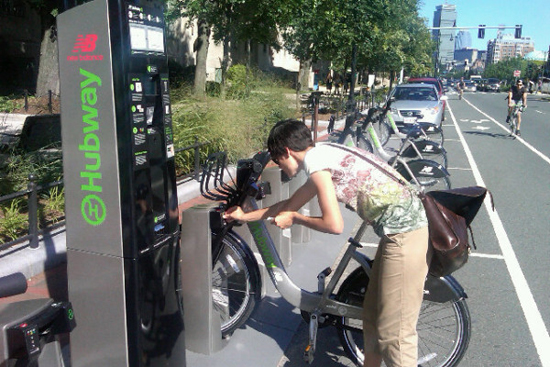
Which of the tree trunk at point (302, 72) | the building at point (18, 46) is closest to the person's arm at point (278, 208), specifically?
the tree trunk at point (302, 72)

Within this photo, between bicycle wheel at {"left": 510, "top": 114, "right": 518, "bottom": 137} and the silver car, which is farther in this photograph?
bicycle wheel at {"left": 510, "top": 114, "right": 518, "bottom": 137}

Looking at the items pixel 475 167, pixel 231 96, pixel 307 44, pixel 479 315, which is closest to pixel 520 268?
pixel 479 315

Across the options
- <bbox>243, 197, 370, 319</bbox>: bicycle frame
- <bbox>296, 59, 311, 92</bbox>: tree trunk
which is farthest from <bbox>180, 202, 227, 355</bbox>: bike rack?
<bbox>296, 59, 311, 92</bbox>: tree trunk

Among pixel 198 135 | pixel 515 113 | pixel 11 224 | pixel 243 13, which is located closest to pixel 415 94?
pixel 515 113

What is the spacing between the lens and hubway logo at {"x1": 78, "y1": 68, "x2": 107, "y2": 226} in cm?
251

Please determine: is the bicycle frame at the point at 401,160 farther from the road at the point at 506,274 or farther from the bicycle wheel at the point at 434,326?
the bicycle wheel at the point at 434,326

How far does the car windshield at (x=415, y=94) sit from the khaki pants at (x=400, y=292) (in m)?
14.9

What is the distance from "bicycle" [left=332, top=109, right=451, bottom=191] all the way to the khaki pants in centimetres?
370

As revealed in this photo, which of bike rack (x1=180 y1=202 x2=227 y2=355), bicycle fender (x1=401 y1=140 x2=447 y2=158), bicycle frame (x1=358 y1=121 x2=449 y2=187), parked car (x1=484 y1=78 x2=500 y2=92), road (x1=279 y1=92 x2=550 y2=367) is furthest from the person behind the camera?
parked car (x1=484 y1=78 x2=500 y2=92)

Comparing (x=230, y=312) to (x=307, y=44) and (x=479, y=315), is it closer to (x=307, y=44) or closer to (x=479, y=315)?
(x=479, y=315)

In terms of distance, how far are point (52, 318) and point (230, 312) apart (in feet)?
6.20

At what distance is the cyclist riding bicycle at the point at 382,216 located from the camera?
8.79 ft

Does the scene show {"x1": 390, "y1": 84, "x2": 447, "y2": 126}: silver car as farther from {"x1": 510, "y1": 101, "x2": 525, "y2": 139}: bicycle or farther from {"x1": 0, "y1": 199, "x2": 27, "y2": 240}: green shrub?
{"x1": 0, "y1": 199, "x2": 27, "y2": 240}: green shrub

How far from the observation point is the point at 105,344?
9.17ft
